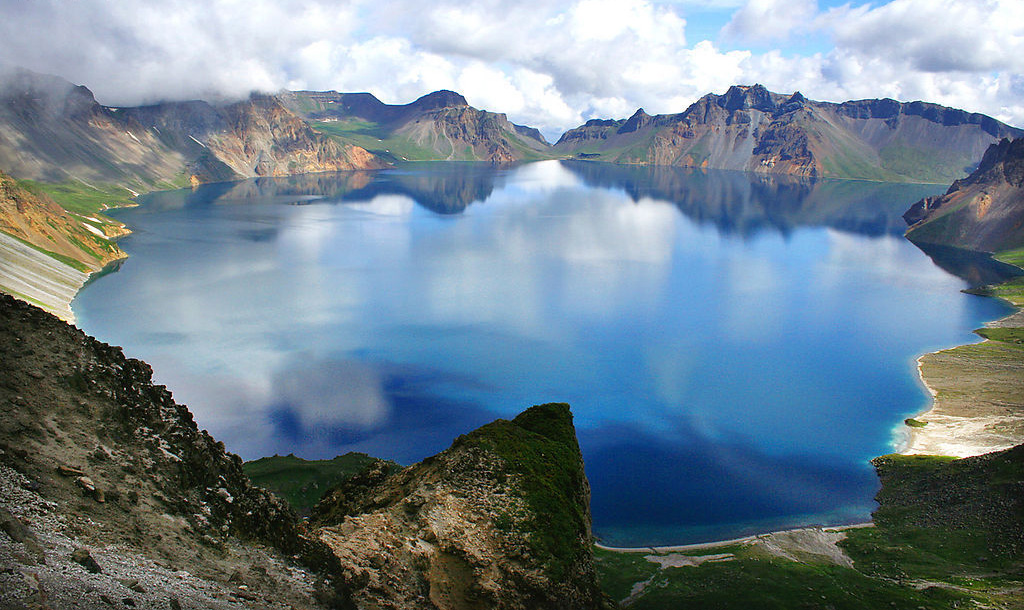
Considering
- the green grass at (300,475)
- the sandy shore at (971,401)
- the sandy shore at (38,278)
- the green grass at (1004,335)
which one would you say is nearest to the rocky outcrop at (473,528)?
the green grass at (300,475)

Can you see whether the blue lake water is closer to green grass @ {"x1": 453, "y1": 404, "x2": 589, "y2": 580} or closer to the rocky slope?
the rocky slope

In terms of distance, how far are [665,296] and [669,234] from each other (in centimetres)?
7365

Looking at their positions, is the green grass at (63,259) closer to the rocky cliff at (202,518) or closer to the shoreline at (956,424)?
the rocky cliff at (202,518)

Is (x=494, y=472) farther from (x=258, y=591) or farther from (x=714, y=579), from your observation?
(x=714, y=579)

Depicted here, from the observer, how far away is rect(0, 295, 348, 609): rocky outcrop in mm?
13742

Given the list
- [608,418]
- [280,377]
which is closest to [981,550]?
→ [608,418]

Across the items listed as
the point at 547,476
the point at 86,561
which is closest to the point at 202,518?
the point at 86,561

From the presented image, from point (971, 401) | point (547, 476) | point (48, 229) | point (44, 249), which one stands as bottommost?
point (547, 476)

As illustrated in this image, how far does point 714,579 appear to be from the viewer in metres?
37.7

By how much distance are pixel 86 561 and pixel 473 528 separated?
1484cm

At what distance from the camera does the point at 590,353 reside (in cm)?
8044

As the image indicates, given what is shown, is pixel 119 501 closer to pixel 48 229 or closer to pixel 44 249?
pixel 44 249

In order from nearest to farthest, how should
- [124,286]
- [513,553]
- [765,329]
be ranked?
[513,553] < [765,329] < [124,286]

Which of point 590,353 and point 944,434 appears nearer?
A: point 944,434
